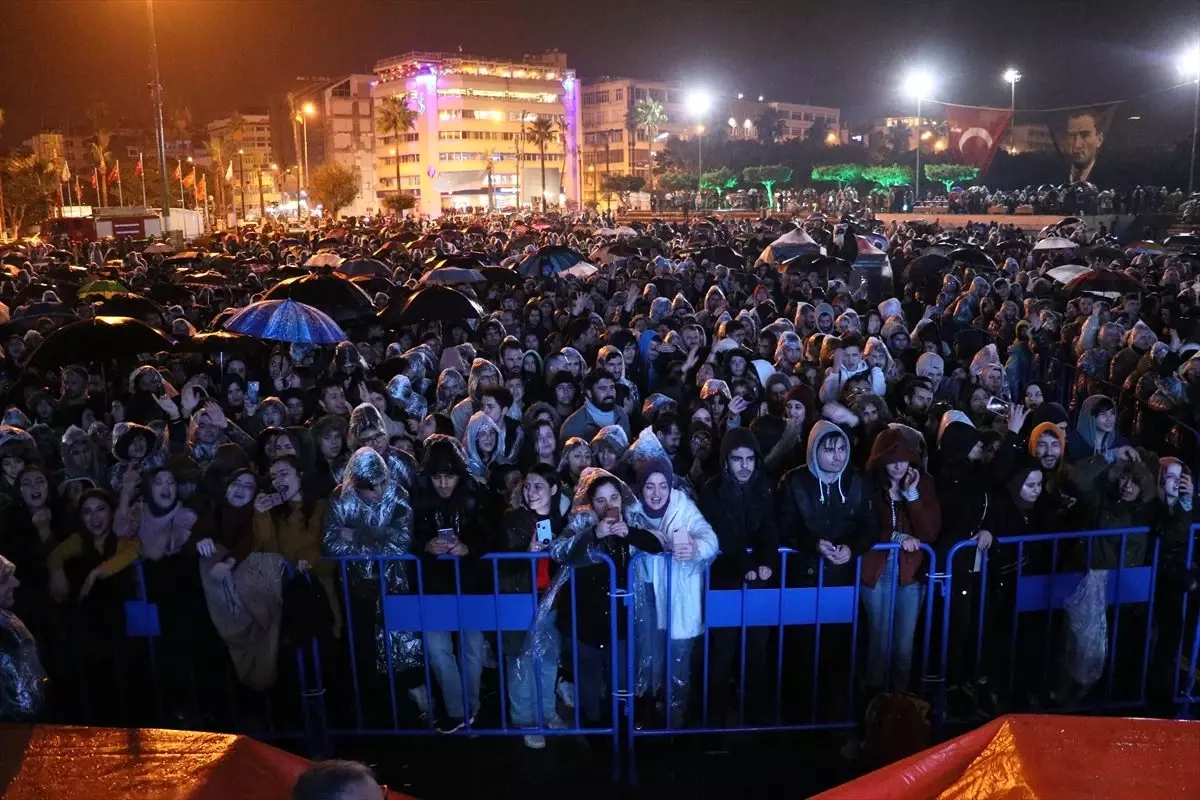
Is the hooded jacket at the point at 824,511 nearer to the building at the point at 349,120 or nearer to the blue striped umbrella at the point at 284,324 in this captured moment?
the blue striped umbrella at the point at 284,324

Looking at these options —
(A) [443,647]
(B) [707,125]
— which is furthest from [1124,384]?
(B) [707,125]

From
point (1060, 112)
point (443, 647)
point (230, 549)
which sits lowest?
point (443, 647)

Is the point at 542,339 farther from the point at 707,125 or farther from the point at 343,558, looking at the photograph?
the point at 707,125

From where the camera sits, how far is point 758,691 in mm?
5062

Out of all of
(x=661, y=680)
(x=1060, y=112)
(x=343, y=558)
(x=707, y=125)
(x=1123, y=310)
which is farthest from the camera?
(x=707, y=125)

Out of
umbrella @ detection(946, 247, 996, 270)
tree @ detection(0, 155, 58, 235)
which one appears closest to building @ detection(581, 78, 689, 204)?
tree @ detection(0, 155, 58, 235)

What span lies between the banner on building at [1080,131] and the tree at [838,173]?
30275mm

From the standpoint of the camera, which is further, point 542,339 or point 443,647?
point 542,339

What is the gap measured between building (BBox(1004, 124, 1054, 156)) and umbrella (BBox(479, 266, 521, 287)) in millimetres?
42130

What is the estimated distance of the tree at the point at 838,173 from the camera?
73812mm

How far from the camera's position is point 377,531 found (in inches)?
187

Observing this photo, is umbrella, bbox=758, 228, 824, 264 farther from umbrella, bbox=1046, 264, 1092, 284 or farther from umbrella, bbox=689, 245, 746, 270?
umbrella, bbox=1046, 264, 1092, 284

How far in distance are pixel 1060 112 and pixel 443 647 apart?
140 feet

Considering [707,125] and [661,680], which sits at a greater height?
[707,125]
